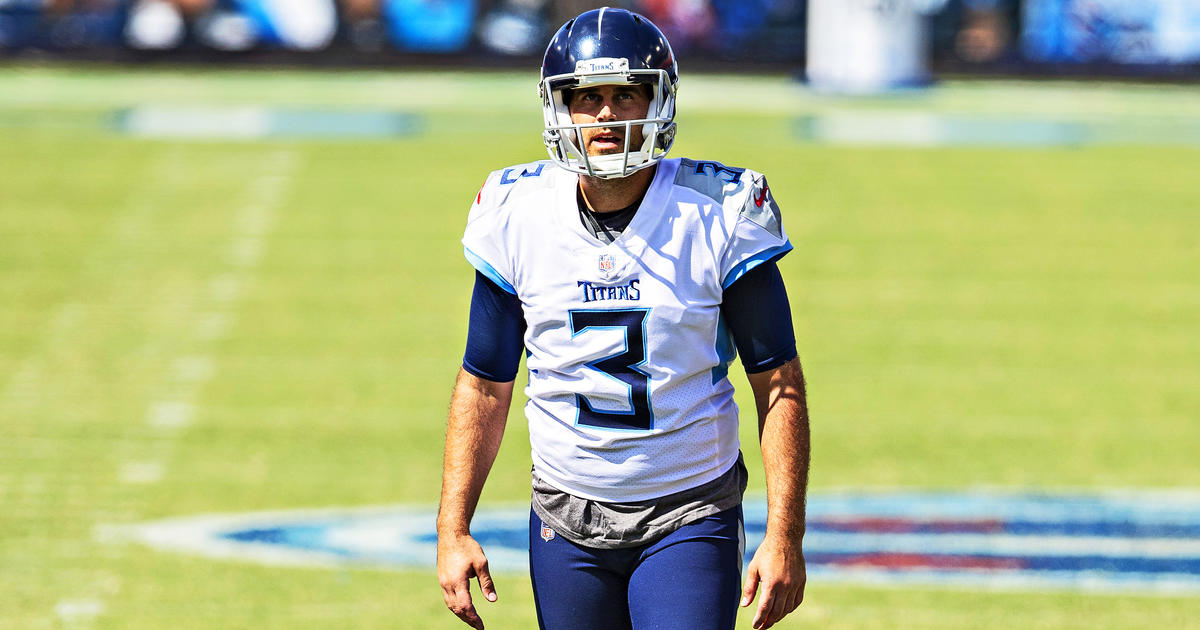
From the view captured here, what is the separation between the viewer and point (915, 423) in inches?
355

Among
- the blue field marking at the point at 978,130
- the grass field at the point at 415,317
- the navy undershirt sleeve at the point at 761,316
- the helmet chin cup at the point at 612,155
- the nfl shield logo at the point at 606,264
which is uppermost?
the helmet chin cup at the point at 612,155

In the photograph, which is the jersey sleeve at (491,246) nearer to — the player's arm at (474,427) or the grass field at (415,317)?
the player's arm at (474,427)

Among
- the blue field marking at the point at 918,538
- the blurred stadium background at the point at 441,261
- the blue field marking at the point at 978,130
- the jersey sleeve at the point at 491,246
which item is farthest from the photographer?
the blue field marking at the point at 978,130

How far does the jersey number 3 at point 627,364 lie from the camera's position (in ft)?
10.8

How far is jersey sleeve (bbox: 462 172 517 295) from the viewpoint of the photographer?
335cm

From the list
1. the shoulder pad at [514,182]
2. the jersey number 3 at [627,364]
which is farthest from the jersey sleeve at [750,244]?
the shoulder pad at [514,182]

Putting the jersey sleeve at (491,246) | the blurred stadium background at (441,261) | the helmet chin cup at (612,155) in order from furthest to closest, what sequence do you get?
1. the blurred stadium background at (441,261)
2. the jersey sleeve at (491,246)
3. the helmet chin cup at (612,155)

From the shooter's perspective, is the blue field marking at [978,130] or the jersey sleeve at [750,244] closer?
the jersey sleeve at [750,244]

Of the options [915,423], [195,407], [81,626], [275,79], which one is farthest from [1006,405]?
[275,79]

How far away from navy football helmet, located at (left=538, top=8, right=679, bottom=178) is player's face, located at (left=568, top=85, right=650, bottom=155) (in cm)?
2

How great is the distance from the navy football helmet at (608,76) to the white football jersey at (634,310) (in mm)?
105

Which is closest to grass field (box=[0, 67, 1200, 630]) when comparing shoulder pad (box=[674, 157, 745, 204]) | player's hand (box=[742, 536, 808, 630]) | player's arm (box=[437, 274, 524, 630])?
player's arm (box=[437, 274, 524, 630])

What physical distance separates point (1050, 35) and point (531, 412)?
51.1 feet

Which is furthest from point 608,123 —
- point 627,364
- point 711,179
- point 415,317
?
point 415,317
